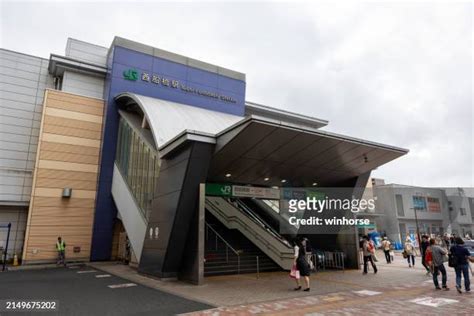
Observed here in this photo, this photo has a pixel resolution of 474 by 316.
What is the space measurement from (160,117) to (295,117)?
18.3 metres

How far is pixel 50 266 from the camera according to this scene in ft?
56.5

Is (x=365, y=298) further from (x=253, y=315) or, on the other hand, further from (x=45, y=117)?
(x=45, y=117)

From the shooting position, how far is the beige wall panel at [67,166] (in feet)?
61.1

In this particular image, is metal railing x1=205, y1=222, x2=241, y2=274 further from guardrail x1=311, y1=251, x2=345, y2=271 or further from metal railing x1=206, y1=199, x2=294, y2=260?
guardrail x1=311, y1=251, x2=345, y2=271

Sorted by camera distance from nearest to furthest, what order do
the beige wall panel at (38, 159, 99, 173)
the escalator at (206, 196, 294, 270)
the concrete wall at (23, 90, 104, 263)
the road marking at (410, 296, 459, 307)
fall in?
the road marking at (410, 296, 459, 307)
the escalator at (206, 196, 294, 270)
the concrete wall at (23, 90, 104, 263)
the beige wall panel at (38, 159, 99, 173)

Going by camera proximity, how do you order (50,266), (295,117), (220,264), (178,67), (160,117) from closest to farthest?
1. (220,264)
2. (160,117)
3. (50,266)
4. (178,67)
5. (295,117)

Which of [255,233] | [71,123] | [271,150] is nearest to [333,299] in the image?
[271,150]

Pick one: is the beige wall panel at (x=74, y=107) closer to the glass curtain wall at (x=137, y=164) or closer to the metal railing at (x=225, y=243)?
the glass curtain wall at (x=137, y=164)

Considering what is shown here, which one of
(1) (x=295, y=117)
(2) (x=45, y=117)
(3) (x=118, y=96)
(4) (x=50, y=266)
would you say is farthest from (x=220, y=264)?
(1) (x=295, y=117)

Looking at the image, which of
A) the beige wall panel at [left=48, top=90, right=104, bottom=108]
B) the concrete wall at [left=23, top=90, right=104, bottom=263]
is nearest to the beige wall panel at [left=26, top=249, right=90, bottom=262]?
the concrete wall at [left=23, top=90, right=104, bottom=263]

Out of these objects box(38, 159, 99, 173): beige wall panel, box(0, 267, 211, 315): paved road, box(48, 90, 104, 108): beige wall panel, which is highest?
box(48, 90, 104, 108): beige wall panel

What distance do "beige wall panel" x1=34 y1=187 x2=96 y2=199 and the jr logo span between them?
24.9 feet

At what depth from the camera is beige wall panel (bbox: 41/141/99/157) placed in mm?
18844

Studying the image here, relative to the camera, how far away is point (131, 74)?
2092cm
